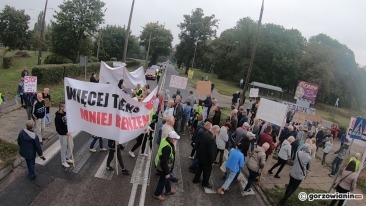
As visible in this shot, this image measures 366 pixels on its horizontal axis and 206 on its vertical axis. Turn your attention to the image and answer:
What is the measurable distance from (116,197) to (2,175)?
10.0 ft

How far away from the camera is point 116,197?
26.8 feet

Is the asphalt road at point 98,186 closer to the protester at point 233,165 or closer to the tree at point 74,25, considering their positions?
the protester at point 233,165

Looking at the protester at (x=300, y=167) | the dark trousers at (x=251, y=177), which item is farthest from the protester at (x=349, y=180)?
the dark trousers at (x=251, y=177)

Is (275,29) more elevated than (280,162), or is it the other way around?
(275,29)

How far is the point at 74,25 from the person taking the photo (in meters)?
39.5

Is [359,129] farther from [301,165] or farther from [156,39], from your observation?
[156,39]

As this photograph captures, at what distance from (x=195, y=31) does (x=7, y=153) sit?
64204 millimetres

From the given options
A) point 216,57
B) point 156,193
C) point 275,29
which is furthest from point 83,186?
point 216,57

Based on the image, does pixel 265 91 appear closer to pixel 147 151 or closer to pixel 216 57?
pixel 216 57

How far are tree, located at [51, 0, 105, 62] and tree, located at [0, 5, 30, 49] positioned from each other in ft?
50.6

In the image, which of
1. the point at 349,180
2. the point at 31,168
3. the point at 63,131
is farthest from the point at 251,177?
the point at 31,168

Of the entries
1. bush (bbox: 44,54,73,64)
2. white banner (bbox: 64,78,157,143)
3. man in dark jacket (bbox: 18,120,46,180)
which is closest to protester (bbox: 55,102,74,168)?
white banner (bbox: 64,78,157,143)

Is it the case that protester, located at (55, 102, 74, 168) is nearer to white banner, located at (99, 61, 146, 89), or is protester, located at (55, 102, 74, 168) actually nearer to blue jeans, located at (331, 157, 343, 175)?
white banner, located at (99, 61, 146, 89)

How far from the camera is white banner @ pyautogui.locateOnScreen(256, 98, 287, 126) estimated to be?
12.1 m
